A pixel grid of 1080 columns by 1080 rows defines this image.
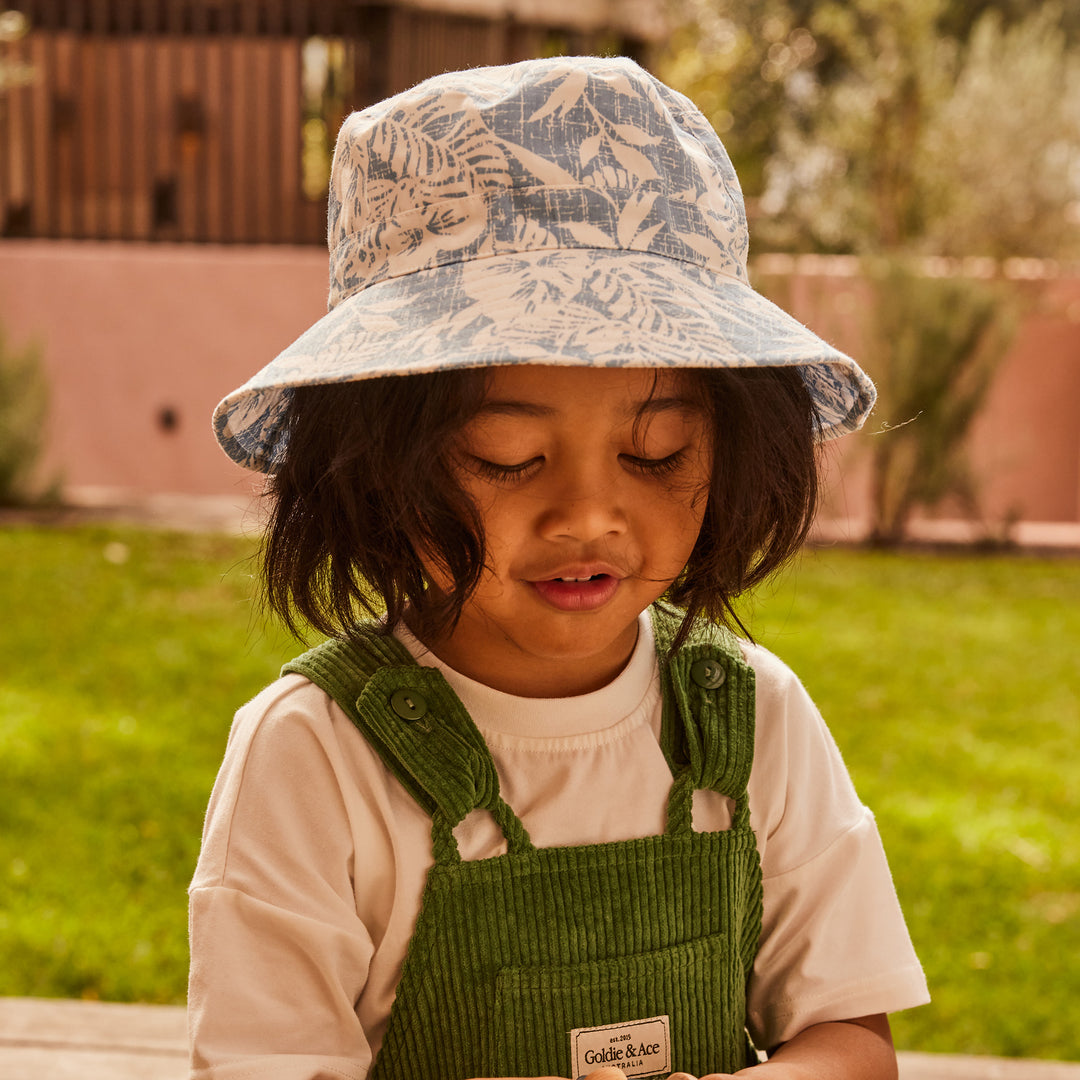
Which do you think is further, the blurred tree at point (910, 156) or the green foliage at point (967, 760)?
the blurred tree at point (910, 156)

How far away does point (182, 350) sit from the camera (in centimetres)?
922

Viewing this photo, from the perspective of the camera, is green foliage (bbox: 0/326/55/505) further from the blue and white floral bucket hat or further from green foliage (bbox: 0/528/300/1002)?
the blue and white floral bucket hat

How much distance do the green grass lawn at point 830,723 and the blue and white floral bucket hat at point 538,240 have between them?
0.60m

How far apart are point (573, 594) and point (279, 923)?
38 cm

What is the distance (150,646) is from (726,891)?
13.6 ft

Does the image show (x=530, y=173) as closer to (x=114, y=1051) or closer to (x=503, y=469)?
(x=503, y=469)

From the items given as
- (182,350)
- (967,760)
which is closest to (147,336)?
(182,350)

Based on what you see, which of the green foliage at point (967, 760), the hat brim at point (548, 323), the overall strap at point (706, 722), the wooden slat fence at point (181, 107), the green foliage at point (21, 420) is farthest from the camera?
the wooden slat fence at point (181, 107)

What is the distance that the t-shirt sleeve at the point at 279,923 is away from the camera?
45.5 inches

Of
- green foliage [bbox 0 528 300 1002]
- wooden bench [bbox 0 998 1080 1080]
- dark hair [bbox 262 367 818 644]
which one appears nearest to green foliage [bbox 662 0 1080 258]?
green foliage [bbox 0 528 300 1002]

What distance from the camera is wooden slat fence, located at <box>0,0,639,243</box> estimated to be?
9.81m

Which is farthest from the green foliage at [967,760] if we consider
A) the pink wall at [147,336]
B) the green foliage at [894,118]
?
the green foliage at [894,118]

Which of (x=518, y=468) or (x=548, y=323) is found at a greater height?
(x=548, y=323)

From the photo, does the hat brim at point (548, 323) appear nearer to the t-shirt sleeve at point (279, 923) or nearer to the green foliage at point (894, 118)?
the t-shirt sleeve at point (279, 923)
